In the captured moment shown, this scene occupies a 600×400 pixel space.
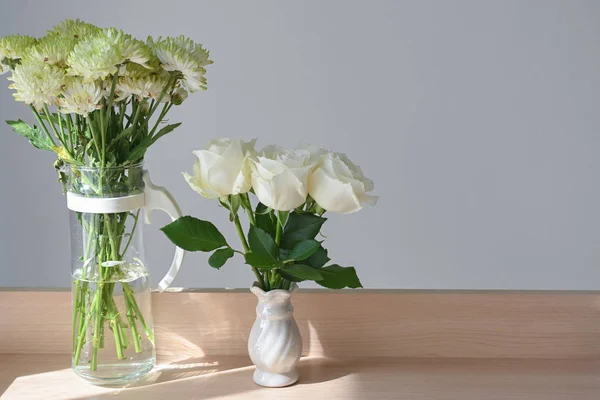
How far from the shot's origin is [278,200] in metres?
1.04

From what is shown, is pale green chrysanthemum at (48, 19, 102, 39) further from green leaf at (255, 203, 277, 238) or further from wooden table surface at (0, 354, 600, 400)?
wooden table surface at (0, 354, 600, 400)

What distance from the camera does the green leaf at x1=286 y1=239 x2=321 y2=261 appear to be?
1063 millimetres

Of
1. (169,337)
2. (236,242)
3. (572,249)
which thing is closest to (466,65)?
(572,249)

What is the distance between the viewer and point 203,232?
1.11 metres

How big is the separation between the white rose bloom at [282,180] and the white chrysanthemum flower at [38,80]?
0.25 meters

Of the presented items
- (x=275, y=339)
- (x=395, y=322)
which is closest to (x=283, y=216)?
(x=275, y=339)

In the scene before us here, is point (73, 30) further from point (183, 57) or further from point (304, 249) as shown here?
point (304, 249)

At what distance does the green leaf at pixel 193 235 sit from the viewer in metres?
1.10

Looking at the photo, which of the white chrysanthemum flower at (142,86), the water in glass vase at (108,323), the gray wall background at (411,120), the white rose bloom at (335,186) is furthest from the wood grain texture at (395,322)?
the gray wall background at (411,120)

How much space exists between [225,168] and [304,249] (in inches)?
5.5

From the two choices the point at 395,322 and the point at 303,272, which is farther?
the point at 395,322

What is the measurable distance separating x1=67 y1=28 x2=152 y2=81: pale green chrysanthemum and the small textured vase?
0.33 meters

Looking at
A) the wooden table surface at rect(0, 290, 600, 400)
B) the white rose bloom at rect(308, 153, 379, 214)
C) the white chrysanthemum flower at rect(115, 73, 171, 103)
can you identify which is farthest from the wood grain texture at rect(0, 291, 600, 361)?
the white chrysanthemum flower at rect(115, 73, 171, 103)

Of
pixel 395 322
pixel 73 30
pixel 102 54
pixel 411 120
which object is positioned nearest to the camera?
pixel 102 54
